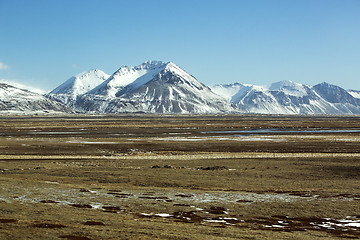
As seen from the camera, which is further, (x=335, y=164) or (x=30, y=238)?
(x=335, y=164)

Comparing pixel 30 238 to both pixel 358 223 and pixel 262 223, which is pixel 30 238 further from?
pixel 358 223

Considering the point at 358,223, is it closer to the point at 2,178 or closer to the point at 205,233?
the point at 205,233

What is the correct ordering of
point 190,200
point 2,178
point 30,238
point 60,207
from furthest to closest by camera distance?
1. point 2,178
2. point 190,200
3. point 60,207
4. point 30,238

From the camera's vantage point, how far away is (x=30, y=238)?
1510 centimetres

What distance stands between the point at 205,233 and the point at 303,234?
14.2 feet

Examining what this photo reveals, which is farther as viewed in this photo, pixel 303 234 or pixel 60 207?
pixel 60 207

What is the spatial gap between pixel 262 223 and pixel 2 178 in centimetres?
2158

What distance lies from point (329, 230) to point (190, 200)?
8.93 m

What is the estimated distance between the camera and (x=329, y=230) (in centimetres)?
1812

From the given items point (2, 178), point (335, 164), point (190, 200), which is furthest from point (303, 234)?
point (335, 164)

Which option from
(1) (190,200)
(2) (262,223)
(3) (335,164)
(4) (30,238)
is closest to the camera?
(4) (30,238)

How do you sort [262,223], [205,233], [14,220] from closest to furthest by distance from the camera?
[205,233] < [14,220] < [262,223]

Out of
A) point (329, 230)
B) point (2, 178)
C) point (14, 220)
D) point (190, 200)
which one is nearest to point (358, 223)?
point (329, 230)

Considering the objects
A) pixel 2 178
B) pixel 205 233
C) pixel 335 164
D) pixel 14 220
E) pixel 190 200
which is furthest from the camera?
pixel 335 164
